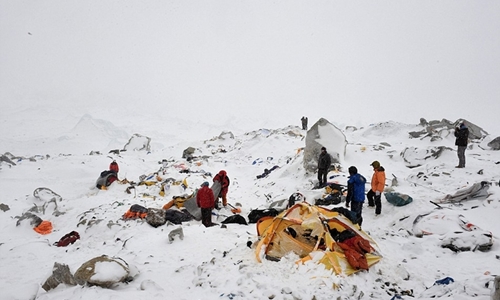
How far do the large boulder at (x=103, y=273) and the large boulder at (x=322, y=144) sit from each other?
10.4m

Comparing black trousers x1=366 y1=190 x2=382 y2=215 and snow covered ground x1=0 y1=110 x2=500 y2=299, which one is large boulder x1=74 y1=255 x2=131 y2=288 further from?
black trousers x1=366 y1=190 x2=382 y2=215

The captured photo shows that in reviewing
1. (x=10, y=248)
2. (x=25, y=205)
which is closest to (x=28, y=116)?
(x=25, y=205)

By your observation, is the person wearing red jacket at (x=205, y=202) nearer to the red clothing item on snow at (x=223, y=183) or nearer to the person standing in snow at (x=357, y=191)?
the red clothing item on snow at (x=223, y=183)

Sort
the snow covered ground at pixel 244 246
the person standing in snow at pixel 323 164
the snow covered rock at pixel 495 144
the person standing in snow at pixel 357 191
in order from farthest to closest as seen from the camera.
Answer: the snow covered rock at pixel 495 144 < the person standing in snow at pixel 323 164 < the person standing in snow at pixel 357 191 < the snow covered ground at pixel 244 246

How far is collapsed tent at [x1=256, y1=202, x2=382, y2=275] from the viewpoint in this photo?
15.3 feet

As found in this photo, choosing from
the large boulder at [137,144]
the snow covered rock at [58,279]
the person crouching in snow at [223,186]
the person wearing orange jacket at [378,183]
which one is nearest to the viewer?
the snow covered rock at [58,279]

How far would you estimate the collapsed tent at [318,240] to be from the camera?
4.67 m

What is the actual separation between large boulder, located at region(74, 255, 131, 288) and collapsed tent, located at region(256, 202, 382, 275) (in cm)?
225

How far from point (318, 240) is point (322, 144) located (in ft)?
31.2

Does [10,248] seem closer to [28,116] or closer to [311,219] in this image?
[311,219]

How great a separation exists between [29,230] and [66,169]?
9.58 m

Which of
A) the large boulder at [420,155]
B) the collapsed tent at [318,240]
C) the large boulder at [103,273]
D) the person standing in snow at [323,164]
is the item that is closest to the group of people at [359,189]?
the collapsed tent at [318,240]

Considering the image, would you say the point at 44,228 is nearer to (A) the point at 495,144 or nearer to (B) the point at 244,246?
(B) the point at 244,246

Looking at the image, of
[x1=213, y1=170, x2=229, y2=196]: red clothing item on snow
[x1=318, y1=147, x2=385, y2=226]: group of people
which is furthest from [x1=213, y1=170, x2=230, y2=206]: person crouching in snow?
[x1=318, y1=147, x2=385, y2=226]: group of people
